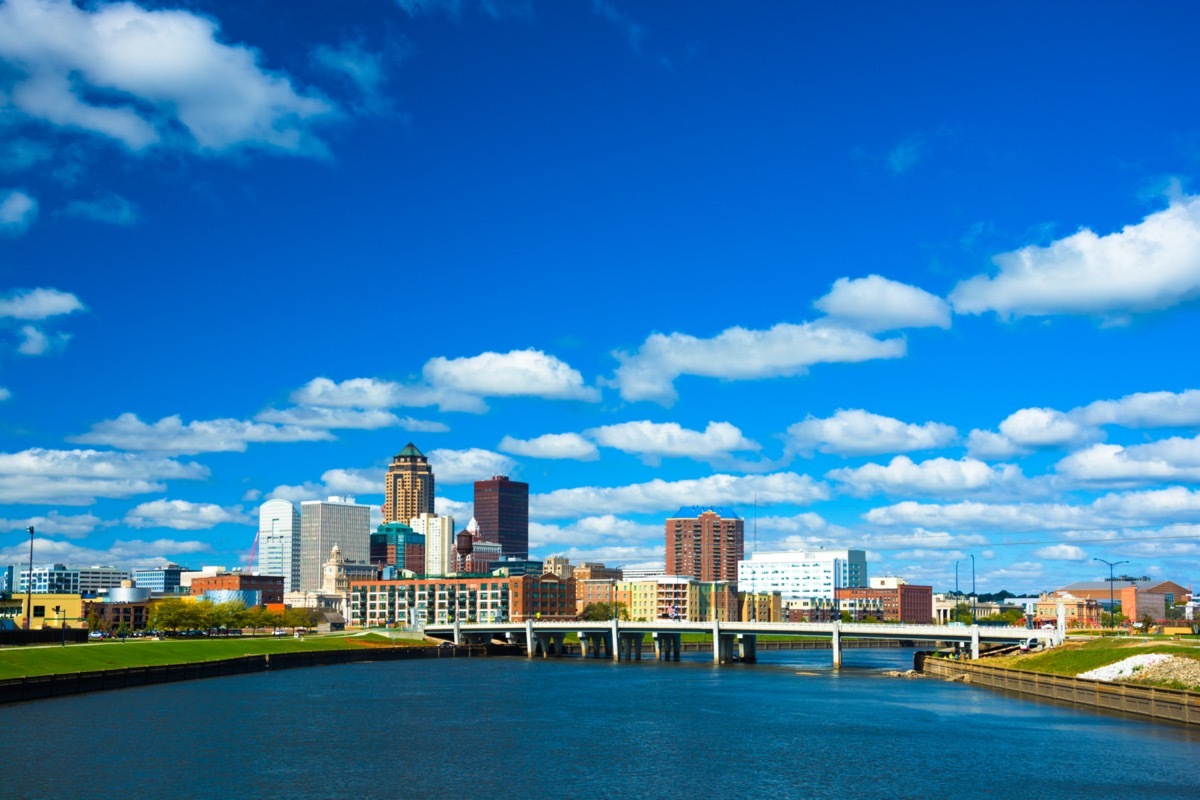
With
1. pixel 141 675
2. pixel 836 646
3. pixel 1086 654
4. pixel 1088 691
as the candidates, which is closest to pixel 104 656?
pixel 141 675

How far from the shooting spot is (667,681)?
528ft

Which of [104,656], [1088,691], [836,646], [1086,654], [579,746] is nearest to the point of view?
[579,746]

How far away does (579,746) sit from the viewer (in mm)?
90125

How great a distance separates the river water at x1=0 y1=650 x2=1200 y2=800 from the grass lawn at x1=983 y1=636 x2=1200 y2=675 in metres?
10.9

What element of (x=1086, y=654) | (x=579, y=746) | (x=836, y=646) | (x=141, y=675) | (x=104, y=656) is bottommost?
(x=579, y=746)

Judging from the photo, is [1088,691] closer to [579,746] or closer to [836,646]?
[579,746]

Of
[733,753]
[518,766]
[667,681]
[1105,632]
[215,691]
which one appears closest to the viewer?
[518,766]

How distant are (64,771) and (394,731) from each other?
98.7ft

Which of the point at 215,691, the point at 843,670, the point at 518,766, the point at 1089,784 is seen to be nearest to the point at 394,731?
the point at 518,766

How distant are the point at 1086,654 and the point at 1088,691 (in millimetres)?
19124

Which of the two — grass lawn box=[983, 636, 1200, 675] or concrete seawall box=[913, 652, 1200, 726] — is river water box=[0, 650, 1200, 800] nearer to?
concrete seawall box=[913, 652, 1200, 726]

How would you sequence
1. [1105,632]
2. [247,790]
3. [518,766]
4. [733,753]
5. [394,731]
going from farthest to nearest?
1. [1105,632]
2. [394,731]
3. [733,753]
4. [518,766]
5. [247,790]

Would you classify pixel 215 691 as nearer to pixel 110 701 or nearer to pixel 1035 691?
pixel 110 701

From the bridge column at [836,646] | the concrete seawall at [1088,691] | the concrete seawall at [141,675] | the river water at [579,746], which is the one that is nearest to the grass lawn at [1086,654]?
the concrete seawall at [1088,691]
